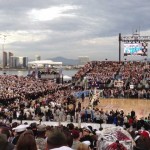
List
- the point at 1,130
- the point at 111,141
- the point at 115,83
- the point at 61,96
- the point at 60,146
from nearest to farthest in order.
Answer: the point at 60,146 < the point at 111,141 < the point at 1,130 < the point at 61,96 < the point at 115,83

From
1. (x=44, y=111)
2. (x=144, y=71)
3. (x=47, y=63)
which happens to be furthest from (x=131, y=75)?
(x=47, y=63)

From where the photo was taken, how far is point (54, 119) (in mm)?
24469

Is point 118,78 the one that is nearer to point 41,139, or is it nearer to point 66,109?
point 66,109

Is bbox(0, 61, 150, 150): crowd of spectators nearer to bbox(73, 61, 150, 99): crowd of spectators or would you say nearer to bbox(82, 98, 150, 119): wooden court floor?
bbox(73, 61, 150, 99): crowd of spectators

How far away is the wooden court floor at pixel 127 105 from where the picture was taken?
3428 cm

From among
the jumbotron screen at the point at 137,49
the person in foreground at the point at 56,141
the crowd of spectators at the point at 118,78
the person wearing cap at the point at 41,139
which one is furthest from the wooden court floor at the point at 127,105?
the person in foreground at the point at 56,141

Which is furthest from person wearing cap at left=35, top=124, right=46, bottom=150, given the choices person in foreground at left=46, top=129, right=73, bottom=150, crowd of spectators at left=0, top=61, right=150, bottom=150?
person in foreground at left=46, top=129, right=73, bottom=150

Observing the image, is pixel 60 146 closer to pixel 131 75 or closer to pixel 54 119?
pixel 54 119

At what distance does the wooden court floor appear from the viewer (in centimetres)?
3428

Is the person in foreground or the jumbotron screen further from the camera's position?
the jumbotron screen

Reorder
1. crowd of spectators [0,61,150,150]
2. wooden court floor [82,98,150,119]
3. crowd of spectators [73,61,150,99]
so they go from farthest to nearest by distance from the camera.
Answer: crowd of spectators [73,61,150,99]
wooden court floor [82,98,150,119]
crowd of spectators [0,61,150,150]

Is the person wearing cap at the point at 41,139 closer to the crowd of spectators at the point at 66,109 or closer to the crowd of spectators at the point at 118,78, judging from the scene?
the crowd of spectators at the point at 66,109

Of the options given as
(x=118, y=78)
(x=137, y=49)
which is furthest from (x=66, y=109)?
(x=137, y=49)

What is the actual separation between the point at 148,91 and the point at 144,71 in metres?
13.7
